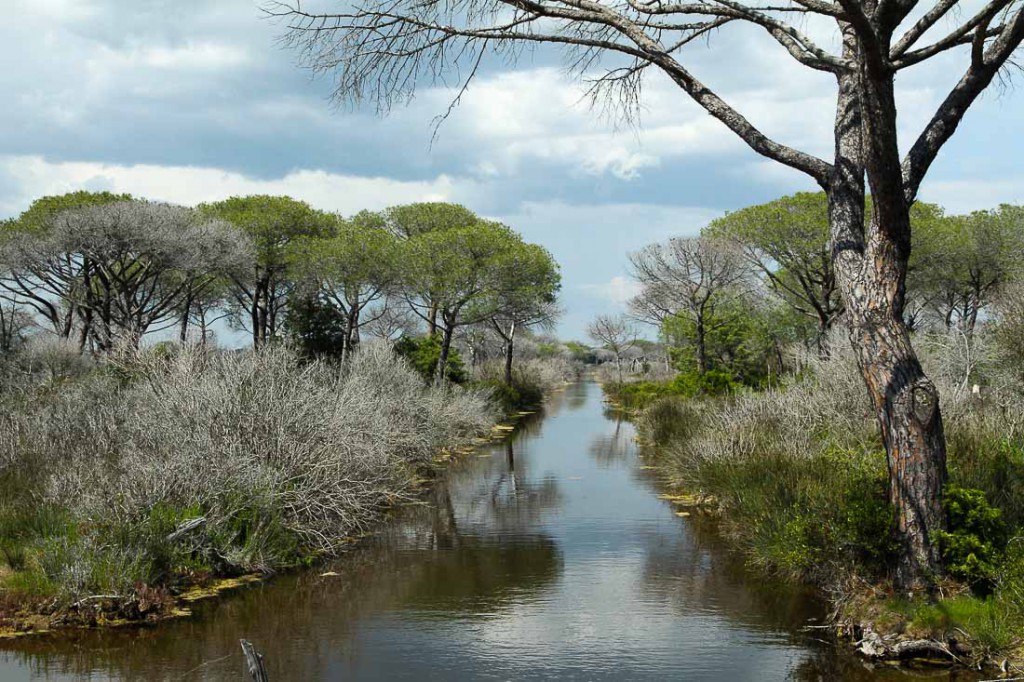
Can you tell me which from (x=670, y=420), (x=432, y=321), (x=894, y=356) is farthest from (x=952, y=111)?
(x=432, y=321)

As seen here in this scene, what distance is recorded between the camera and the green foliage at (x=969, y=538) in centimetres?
759

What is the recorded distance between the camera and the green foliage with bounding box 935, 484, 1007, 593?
759 centimetres

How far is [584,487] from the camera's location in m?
19.1

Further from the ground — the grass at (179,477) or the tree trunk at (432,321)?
the tree trunk at (432,321)

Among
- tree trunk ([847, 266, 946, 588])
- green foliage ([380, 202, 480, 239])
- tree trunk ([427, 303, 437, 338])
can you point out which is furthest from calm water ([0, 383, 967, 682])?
green foliage ([380, 202, 480, 239])

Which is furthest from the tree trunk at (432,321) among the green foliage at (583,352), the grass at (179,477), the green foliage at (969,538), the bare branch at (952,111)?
the green foliage at (583,352)

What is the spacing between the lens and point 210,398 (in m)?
12.3

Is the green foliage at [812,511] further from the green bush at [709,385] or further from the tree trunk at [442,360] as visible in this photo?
the tree trunk at [442,360]

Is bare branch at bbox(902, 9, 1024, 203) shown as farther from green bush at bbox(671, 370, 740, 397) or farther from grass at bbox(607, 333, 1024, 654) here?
green bush at bbox(671, 370, 740, 397)

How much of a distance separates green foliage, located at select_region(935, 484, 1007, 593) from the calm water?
940 millimetres

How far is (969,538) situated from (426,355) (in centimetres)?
2759

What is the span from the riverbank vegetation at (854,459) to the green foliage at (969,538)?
0.04 feet

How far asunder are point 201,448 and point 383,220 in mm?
30428

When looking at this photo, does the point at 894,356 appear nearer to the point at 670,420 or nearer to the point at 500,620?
the point at 500,620
